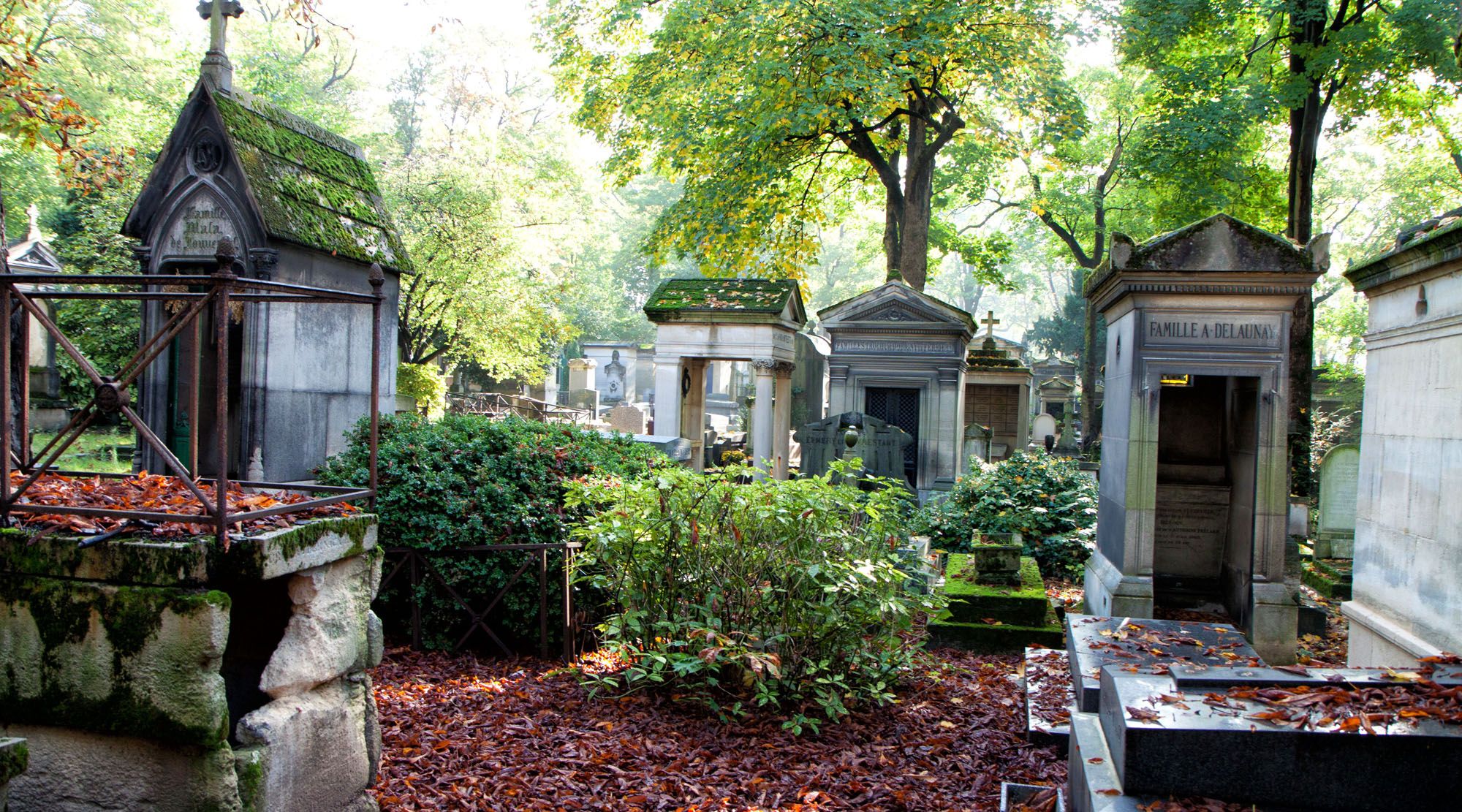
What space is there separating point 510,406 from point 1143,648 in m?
25.2

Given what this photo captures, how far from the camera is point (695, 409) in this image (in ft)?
49.3

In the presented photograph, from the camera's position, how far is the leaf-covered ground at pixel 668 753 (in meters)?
4.17

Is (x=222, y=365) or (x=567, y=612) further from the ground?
(x=222, y=365)

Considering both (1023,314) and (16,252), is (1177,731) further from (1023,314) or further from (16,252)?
(1023,314)

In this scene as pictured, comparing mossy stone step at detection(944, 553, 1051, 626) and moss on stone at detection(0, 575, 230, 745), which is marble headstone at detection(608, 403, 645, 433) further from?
moss on stone at detection(0, 575, 230, 745)

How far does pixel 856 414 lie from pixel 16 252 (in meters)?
18.2

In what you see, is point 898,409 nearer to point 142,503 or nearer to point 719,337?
point 719,337

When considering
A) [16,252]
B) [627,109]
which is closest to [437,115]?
[16,252]

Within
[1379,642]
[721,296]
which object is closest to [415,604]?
[1379,642]

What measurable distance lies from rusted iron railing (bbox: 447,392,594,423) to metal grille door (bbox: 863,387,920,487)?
13.8m

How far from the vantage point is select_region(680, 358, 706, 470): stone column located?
14555 millimetres

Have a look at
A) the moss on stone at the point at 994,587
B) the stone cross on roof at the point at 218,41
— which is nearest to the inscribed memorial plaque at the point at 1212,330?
the moss on stone at the point at 994,587

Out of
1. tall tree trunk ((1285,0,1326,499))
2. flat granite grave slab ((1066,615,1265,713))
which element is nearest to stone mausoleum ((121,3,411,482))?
flat granite grave slab ((1066,615,1265,713))

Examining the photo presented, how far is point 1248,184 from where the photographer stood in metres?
16.7
